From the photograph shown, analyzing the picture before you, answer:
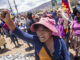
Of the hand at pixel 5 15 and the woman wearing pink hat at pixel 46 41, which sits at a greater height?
the hand at pixel 5 15

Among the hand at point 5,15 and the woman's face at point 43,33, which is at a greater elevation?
the hand at point 5,15

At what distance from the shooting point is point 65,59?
1.34 metres

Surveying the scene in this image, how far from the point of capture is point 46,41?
4.56 ft

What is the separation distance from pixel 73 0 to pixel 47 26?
4136 centimetres

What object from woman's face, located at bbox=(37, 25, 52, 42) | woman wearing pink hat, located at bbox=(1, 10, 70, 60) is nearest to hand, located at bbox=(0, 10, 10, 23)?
woman wearing pink hat, located at bbox=(1, 10, 70, 60)

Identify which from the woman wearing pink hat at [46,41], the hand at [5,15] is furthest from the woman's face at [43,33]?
the hand at [5,15]

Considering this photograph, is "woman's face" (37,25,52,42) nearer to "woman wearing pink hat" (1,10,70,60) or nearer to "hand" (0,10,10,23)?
"woman wearing pink hat" (1,10,70,60)

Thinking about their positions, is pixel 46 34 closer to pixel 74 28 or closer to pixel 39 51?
pixel 39 51

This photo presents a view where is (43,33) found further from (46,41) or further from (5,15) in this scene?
(5,15)

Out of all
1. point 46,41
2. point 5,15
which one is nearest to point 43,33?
point 46,41

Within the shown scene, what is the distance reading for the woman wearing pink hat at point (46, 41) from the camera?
51.8 inches

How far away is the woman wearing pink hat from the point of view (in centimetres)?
131

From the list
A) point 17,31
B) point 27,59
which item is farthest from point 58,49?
point 27,59

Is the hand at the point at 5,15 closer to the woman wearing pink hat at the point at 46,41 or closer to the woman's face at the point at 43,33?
the woman wearing pink hat at the point at 46,41
